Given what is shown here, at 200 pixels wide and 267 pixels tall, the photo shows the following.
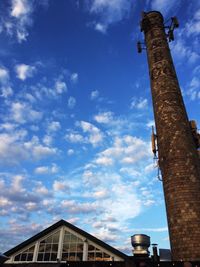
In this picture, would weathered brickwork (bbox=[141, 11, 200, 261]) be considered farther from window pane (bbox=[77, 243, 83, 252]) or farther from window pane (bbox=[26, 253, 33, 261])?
window pane (bbox=[26, 253, 33, 261])

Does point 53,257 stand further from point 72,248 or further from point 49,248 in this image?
point 72,248

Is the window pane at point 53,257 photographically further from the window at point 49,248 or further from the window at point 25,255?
the window at point 25,255

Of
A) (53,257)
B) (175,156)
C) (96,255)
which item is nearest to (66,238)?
(53,257)

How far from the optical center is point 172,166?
17.3 m

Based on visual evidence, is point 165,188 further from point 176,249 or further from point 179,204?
point 176,249

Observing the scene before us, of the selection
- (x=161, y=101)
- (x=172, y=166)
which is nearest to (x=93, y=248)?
(x=172, y=166)

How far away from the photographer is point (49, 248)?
69.9ft

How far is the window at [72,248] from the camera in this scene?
67.8 ft

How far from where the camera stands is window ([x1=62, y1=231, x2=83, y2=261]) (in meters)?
20.7

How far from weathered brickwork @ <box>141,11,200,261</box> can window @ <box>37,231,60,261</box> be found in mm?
9673

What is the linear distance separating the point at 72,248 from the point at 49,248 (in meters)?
1.89

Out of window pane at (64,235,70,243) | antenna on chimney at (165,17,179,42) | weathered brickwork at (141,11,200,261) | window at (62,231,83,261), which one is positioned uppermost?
antenna on chimney at (165,17,179,42)

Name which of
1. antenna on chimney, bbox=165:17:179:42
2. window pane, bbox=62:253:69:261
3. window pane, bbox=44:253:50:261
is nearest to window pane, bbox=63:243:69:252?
window pane, bbox=62:253:69:261

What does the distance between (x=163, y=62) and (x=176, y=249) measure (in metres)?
13.9
